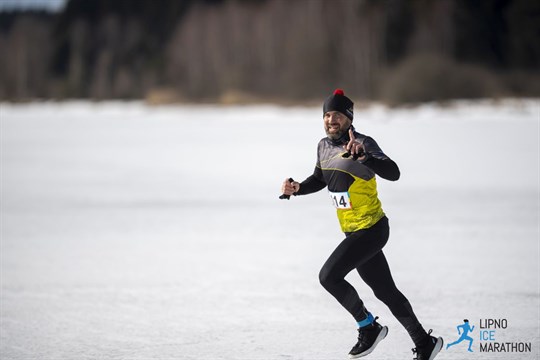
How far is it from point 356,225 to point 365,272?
23cm

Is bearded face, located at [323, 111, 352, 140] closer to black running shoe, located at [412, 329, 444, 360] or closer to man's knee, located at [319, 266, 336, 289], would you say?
man's knee, located at [319, 266, 336, 289]

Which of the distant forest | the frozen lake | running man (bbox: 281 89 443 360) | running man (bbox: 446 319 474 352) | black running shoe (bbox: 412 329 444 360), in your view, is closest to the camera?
running man (bbox: 281 89 443 360)

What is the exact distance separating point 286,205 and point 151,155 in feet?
22.1

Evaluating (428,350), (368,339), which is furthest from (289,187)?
(428,350)

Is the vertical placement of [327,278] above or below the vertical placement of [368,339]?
above

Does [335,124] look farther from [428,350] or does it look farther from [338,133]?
[428,350]

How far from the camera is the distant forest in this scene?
32.6 m

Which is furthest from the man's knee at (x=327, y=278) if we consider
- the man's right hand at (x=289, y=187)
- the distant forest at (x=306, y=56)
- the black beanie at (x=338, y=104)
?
the distant forest at (x=306, y=56)

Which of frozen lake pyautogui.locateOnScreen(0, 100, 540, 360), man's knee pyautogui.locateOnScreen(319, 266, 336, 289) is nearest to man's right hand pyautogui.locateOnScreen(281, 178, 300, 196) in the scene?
man's knee pyautogui.locateOnScreen(319, 266, 336, 289)

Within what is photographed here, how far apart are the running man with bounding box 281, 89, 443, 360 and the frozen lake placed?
363 mm

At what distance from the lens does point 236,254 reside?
258 inches

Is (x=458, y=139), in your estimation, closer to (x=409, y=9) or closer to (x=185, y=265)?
(x=185, y=265)

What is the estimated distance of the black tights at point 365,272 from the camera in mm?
3461

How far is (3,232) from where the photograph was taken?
7695 millimetres
